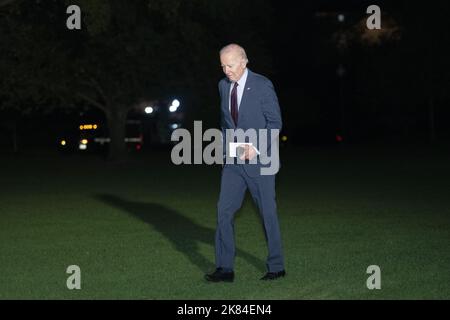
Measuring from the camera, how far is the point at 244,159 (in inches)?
411

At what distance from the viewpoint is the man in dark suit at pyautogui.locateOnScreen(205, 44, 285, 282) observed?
10.4 metres

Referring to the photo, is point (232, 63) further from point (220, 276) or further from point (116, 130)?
point (116, 130)

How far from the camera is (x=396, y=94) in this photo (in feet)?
211

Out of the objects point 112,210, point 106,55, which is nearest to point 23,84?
point 106,55

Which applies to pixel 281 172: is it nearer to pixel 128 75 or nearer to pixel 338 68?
pixel 128 75

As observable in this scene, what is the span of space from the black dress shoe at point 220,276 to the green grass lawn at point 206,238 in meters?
0.15

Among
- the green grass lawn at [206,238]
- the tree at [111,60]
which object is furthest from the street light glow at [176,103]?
the green grass lawn at [206,238]

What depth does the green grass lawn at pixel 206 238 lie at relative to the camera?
10.3m

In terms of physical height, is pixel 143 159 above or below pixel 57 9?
below

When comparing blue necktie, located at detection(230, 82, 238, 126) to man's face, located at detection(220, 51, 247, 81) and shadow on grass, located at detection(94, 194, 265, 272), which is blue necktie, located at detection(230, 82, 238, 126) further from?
shadow on grass, located at detection(94, 194, 265, 272)

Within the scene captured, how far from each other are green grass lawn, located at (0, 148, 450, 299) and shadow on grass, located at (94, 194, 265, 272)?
0.02 metres

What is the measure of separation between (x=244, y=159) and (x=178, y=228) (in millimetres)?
6023

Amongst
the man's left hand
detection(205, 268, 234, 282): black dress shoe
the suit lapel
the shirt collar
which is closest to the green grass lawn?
detection(205, 268, 234, 282): black dress shoe
